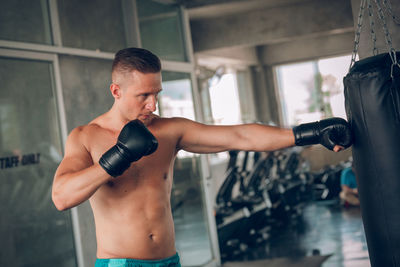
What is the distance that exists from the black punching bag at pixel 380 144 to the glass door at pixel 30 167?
2269 mm

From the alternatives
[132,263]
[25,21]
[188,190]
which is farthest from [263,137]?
[188,190]

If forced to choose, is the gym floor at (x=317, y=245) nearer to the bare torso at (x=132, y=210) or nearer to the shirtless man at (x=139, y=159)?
the shirtless man at (x=139, y=159)

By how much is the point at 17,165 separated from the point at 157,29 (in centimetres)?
223

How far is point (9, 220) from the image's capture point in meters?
3.09

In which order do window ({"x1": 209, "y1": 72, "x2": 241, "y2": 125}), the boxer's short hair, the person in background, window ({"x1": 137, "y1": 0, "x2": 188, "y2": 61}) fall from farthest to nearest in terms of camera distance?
window ({"x1": 209, "y1": 72, "x2": 241, "y2": 125})
the person in background
window ({"x1": 137, "y1": 0, "x2": 188, "y2": 61})
the boxer's short hair

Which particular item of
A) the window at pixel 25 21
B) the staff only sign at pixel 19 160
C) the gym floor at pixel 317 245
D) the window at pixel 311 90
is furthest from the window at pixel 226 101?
the staff only sign at pixel 19 160

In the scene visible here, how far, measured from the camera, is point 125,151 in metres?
1.61

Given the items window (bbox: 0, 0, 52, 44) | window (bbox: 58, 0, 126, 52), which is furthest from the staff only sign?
window (bbox: 58, 0, 126, 52)

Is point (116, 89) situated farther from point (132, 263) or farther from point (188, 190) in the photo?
point (188, 190)

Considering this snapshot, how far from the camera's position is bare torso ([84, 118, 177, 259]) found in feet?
6.13

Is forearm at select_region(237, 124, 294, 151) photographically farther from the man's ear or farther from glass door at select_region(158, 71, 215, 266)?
glass door at select_region(158, 71, 215, 266)

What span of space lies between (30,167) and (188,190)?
2062 millimetres

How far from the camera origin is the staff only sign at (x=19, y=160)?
3086 millimetres

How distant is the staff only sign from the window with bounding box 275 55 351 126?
28.7 feet
